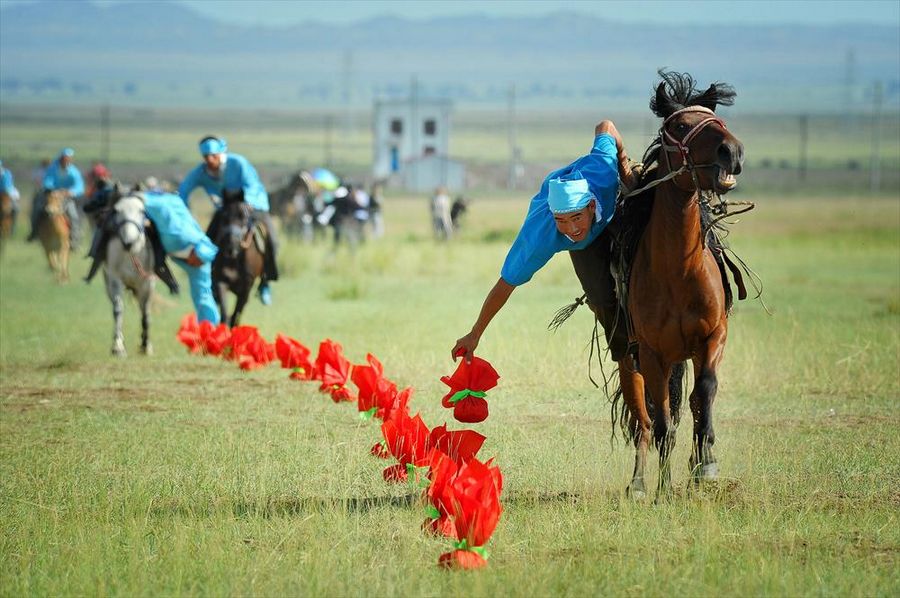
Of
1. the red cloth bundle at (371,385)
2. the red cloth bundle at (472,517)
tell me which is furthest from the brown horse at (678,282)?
the red cloth bundle at (371,385)

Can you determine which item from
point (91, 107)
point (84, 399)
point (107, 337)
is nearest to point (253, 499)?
point (84, 399)

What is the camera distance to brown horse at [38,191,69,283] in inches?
1021

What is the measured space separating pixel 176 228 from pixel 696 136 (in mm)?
8943

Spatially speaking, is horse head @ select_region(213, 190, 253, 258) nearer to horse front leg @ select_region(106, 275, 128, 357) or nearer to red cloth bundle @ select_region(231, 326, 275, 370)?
horse front leg @ select_region(106, 275, 128, 357)

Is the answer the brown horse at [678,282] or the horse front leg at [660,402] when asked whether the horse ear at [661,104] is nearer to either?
the brown horse at [678,282]

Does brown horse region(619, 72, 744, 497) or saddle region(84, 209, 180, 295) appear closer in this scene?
brown horse region(619, 72, 744, 497)

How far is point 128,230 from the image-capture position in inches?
597

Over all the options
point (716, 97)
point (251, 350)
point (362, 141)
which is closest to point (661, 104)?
point (716, 97)

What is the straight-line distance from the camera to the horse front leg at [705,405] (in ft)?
25.6

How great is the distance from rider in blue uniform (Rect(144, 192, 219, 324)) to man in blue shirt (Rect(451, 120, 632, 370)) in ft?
25.0

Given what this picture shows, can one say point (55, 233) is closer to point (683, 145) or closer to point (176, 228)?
point (176, 228)

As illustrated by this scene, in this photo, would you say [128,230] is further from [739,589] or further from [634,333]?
[739,589]

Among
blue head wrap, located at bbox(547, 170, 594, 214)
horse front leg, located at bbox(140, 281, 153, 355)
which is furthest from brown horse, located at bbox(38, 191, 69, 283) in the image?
blue head wrap, located at bbox(547, 170, 594, 214)

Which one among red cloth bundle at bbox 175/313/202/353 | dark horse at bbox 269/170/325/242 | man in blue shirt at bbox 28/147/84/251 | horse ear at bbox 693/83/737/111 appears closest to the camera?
horse ear at bbox 693/83/737/111
